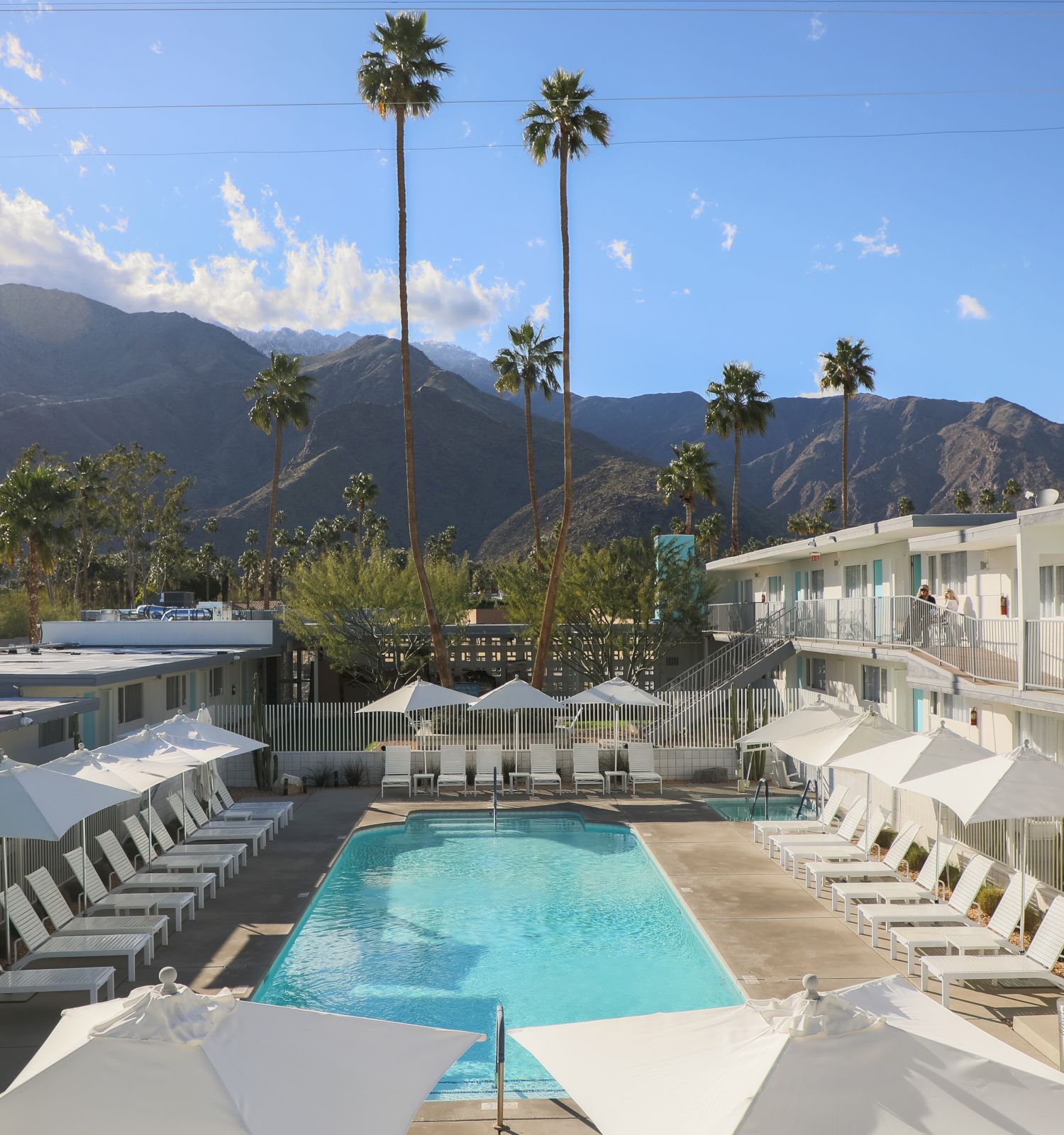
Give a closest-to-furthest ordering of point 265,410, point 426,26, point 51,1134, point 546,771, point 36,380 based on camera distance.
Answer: point 51,1134 → point 546,771 → point 426,26 → point 265,410 → point 36,380

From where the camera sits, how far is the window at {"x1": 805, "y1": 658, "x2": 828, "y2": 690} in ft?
96.3

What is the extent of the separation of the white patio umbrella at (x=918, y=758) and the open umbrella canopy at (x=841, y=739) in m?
1.22

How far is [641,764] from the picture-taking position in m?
22.9

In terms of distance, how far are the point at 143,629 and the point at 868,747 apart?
22.8 metres

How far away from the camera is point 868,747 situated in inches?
612

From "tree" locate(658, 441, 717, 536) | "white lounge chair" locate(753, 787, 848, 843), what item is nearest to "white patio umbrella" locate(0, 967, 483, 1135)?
"white lounge chair" locate(753, 787, 848, 843)

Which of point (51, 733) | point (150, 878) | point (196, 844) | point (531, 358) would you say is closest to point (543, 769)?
point (196, 844)

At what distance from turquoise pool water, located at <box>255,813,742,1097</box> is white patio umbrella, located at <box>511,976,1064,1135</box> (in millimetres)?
3863

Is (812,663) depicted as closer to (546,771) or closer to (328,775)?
(546,771)

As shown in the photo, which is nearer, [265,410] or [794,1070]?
[794,1070]

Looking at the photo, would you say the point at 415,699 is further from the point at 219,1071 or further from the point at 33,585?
the point at 33,585

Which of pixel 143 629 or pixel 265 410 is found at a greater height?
pixel 265 410

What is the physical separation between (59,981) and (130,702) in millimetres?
12162

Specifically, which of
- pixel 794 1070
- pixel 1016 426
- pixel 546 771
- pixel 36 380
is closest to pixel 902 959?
pixel 794 1070
